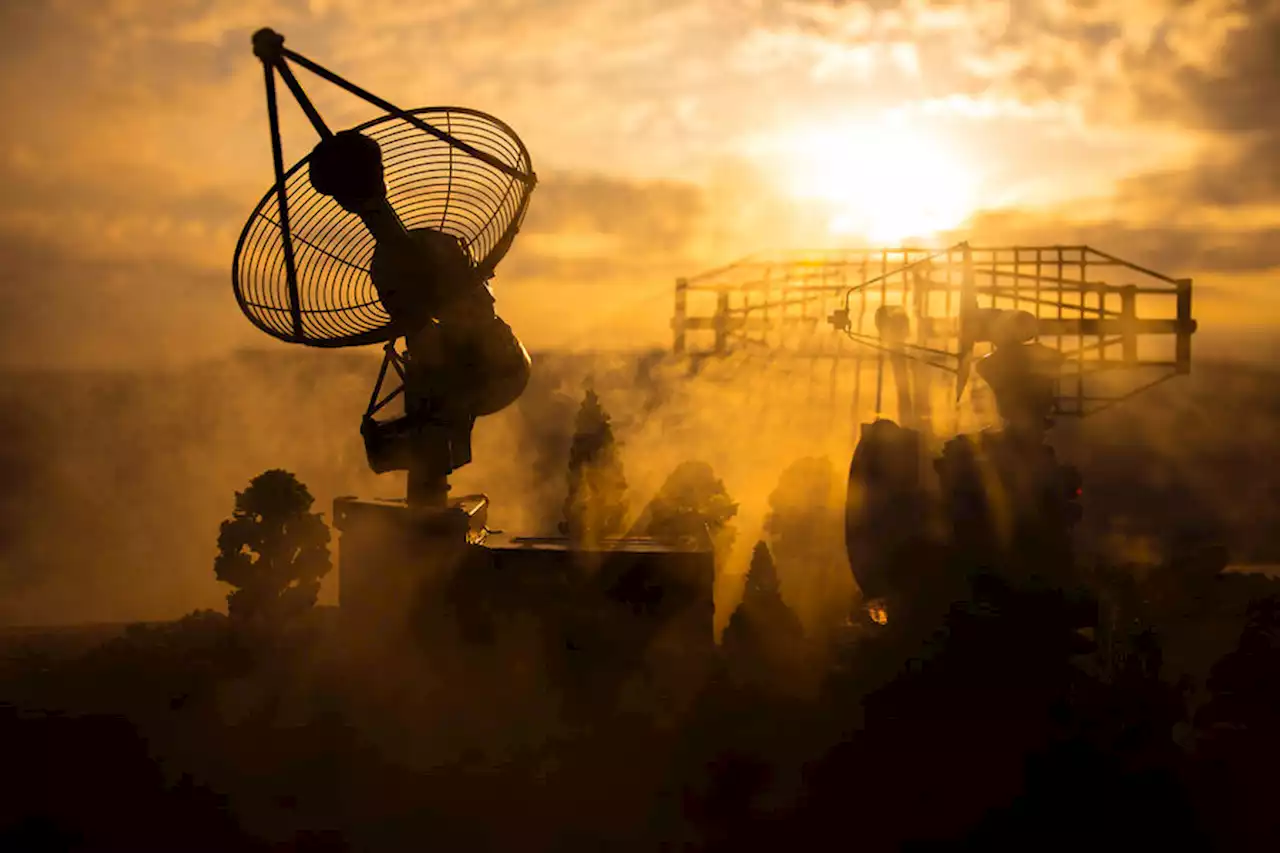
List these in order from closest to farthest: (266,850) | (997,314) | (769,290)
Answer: (266,850) < (997,314) < (769,290)

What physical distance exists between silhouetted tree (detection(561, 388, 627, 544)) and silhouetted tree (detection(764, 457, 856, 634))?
7497mm

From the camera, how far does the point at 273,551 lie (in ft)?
104

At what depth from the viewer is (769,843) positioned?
17.9 m

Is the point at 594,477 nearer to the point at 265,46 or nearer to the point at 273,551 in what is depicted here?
the point at 273,551

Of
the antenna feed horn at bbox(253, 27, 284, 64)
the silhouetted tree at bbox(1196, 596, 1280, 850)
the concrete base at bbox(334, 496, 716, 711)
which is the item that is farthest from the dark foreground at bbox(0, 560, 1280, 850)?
the antenna feed horn at bbox(253, 27, 284, 64)

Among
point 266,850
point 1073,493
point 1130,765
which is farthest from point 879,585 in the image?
point 266,850

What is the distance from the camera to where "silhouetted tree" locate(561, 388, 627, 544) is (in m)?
33.5

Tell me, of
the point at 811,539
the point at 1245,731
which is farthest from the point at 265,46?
the point at 811,539

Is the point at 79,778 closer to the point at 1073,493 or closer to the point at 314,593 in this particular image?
the point at 314,593

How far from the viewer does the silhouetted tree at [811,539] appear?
127ft

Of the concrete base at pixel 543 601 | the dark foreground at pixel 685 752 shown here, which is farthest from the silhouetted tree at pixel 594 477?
the concrete base at pixel 543 601

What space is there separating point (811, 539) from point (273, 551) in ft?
69.4

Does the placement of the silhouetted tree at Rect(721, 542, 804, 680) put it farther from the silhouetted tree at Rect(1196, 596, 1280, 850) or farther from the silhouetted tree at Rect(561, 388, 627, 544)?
the silhouetted tree at Rect(1196, 596, 1280, 850)

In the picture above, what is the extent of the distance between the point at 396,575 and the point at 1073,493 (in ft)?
74.1
